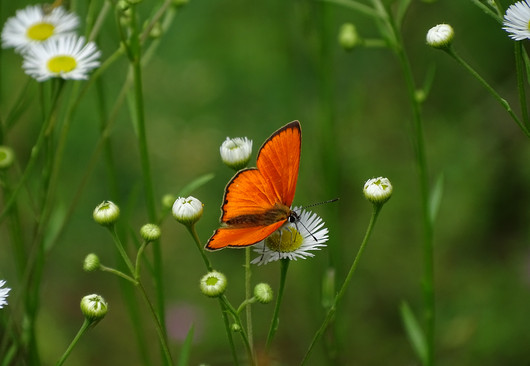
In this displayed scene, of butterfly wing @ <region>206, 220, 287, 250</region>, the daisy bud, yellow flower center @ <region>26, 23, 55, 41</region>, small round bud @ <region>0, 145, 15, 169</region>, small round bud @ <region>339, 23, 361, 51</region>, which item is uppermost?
yellow flower center @ <region>26, 23, 55, 41</region>

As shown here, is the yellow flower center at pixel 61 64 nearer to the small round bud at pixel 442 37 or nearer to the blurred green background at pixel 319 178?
the blurred green background at pixel 319 178

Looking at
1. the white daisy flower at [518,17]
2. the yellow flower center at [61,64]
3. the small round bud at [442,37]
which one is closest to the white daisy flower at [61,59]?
the yellow flower center at [61,64]

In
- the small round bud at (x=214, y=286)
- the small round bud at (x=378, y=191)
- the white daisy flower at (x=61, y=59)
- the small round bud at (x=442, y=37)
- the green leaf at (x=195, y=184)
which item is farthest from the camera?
the white daisy flower at (x=61, y=59)

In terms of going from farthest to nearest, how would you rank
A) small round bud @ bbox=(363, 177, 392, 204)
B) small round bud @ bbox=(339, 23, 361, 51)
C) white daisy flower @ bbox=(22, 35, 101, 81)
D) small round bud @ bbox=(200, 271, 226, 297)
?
small round bud @ bbox=(339, 23, 361, 51) → white daisy flower @ bbox=(22, 35, 101, 81) → small round bud @ bbox=(363, 177, 392, 204) → small round bud @ bbox=(200, 271, 226, 297)

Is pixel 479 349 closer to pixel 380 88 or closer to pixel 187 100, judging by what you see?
pixel 380 88

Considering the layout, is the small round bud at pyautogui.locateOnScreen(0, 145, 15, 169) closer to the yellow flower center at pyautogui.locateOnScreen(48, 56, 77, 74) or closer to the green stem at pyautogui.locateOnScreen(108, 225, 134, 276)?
the yellow flower center at pyautogui.locateOnScreen(48, 56, 77, 74)

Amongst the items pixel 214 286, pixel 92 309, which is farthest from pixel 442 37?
pixel 92 309

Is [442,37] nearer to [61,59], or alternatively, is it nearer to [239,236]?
[239,236]

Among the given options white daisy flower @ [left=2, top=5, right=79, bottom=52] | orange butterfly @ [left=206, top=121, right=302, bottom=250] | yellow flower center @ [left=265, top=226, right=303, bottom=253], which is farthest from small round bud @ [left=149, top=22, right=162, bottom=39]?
yellow flower center @ [left=265, top=226, right=303, bottom=253]
